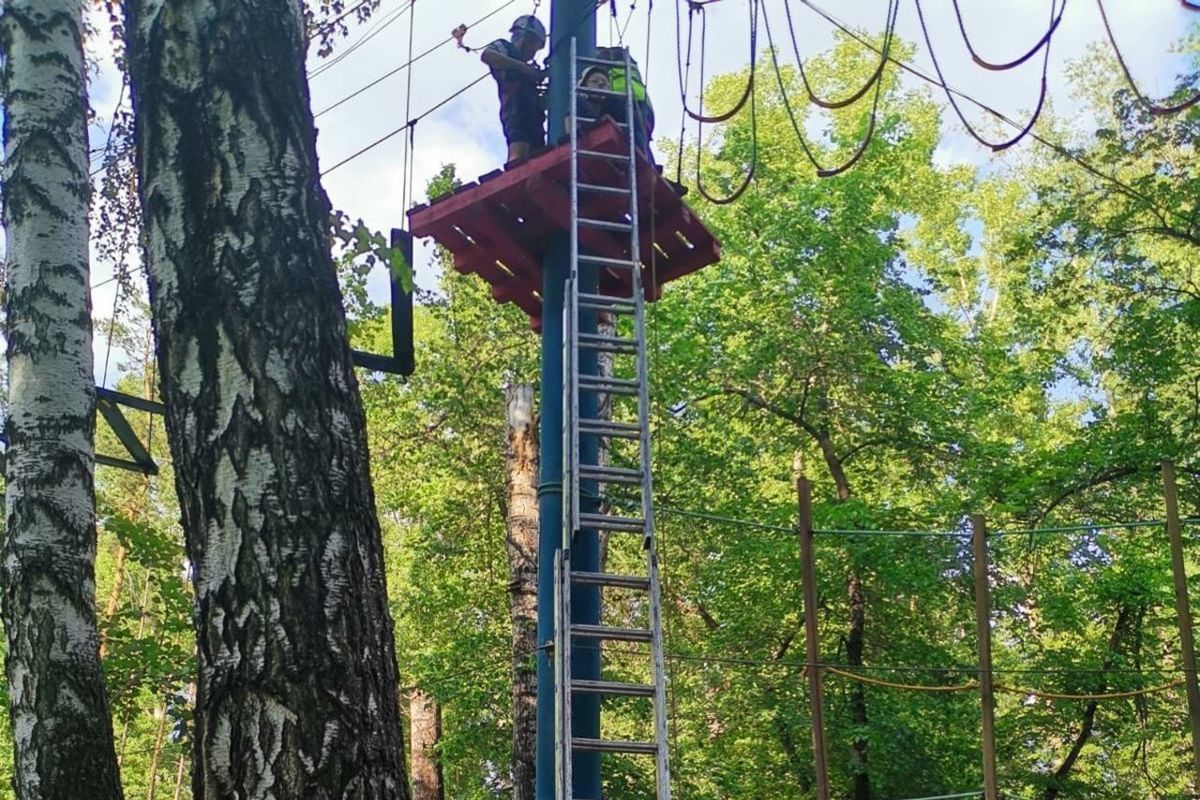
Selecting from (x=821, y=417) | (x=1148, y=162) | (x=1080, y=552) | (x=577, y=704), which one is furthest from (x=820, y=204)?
(x=577, y=704)

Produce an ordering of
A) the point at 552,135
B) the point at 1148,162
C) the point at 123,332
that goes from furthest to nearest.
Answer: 1. the point at 123,332
2. the point at 1148,162
3. the point at 552,135

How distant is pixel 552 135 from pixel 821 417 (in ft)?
28.9

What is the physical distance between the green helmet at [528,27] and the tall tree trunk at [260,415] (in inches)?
200

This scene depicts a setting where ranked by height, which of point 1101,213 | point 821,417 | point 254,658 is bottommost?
point 254,658

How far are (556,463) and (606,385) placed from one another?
571 millimetres

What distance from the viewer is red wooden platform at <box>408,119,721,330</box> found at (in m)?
6.24

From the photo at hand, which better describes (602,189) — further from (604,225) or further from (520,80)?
(520,80)

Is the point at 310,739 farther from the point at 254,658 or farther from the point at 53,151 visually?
the point at 53,151

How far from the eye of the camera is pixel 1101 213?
13.6m

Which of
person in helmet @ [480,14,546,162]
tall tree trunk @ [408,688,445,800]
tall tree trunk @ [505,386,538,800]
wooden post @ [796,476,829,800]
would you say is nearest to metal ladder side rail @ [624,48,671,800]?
person in helmet @ [480,14,546,162]

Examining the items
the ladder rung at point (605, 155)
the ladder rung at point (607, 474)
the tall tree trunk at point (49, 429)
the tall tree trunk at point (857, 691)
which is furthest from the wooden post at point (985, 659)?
the tall tree trunk at point (49, 429)

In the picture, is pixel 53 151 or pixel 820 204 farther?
pixel 820 204

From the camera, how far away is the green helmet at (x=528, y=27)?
6.84m

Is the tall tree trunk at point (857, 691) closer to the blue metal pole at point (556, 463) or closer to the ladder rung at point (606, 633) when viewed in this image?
the blue metal pole at point (556, 463)
